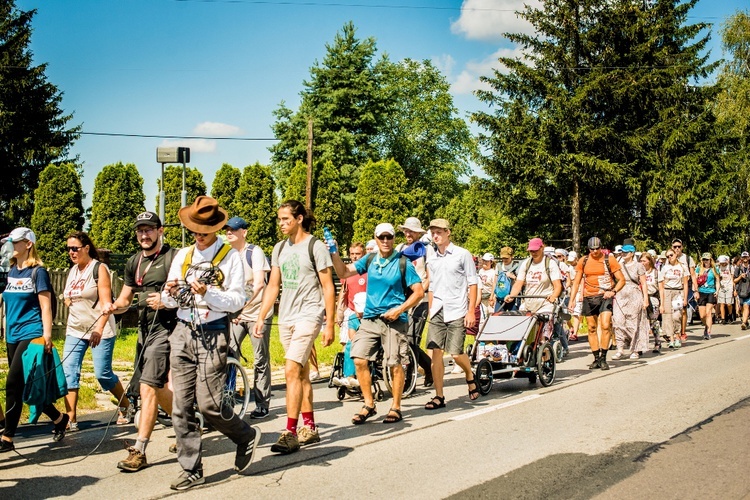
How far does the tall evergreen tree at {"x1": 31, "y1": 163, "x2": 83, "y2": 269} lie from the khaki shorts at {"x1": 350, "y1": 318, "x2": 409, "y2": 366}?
A: 23.2 meters

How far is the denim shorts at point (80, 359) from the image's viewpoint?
7.89 m

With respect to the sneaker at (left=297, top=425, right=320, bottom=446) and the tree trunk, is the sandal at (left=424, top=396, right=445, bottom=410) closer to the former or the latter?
the sneaker at (left=297, top=425, right=320, bottom=446)

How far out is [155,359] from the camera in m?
6.42

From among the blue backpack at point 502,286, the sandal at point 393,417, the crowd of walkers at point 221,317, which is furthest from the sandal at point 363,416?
the blue backpack at point 502,286

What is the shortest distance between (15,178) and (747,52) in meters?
40.3

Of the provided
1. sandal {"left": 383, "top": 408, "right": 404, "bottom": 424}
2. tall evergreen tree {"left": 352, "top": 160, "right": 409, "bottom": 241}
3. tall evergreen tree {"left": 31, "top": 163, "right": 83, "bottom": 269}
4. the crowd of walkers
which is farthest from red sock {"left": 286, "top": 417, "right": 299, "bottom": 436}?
tall evergreen tree {"left": 352, "top": 160, "right": 409, "bottom": 241}

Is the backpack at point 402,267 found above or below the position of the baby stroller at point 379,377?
above

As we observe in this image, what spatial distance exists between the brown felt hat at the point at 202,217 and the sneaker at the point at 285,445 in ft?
6.33

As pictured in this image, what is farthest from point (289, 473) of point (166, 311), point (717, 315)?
point (717, 315)

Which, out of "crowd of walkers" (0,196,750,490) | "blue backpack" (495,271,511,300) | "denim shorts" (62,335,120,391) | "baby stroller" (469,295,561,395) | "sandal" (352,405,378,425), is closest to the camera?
"crowd of walkers" (0,196,750,490)

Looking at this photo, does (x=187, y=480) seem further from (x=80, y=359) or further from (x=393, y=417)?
(x=393, y=417)

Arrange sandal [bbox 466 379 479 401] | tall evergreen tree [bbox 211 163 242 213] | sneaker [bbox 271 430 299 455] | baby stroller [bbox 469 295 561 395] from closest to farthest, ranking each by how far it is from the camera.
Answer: sneaker [bbox 271 430 299 455] → sandal [bbox 466 379 479 401] → baby stroller [bbox 469 295 561 395] → tall evergreen tree [bbox 211 163 242 213]

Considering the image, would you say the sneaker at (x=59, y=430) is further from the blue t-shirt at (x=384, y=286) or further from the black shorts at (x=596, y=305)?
the black shorts at (x=596, y=305)

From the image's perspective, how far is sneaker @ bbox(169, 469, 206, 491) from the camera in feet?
18.7
